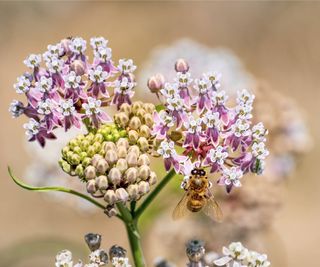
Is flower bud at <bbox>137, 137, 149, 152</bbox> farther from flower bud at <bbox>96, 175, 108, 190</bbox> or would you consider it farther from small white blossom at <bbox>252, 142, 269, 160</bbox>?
small white blossom at <bbox>252, 142, 269, 160</bbox>

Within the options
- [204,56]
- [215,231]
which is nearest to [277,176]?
[215,231]

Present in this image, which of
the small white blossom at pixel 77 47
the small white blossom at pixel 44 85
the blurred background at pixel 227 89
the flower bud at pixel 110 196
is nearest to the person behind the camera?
the flower bud at pixel 110 196

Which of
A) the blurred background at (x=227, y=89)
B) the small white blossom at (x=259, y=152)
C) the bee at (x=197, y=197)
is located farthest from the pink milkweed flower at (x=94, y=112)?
the blurred background at (x=227, y=89)

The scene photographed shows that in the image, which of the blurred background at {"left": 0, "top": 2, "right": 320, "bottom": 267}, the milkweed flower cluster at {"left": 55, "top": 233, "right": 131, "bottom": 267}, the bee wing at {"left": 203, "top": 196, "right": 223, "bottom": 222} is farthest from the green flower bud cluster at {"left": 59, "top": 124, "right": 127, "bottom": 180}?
the blurred background at {"left": 0, "top": 2, "right": 320, "bottom": 267}

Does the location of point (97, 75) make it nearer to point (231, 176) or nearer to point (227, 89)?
point (231, 176)

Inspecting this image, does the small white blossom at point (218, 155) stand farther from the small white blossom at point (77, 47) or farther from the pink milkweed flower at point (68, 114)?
the small white blossom at point (77, 47)
